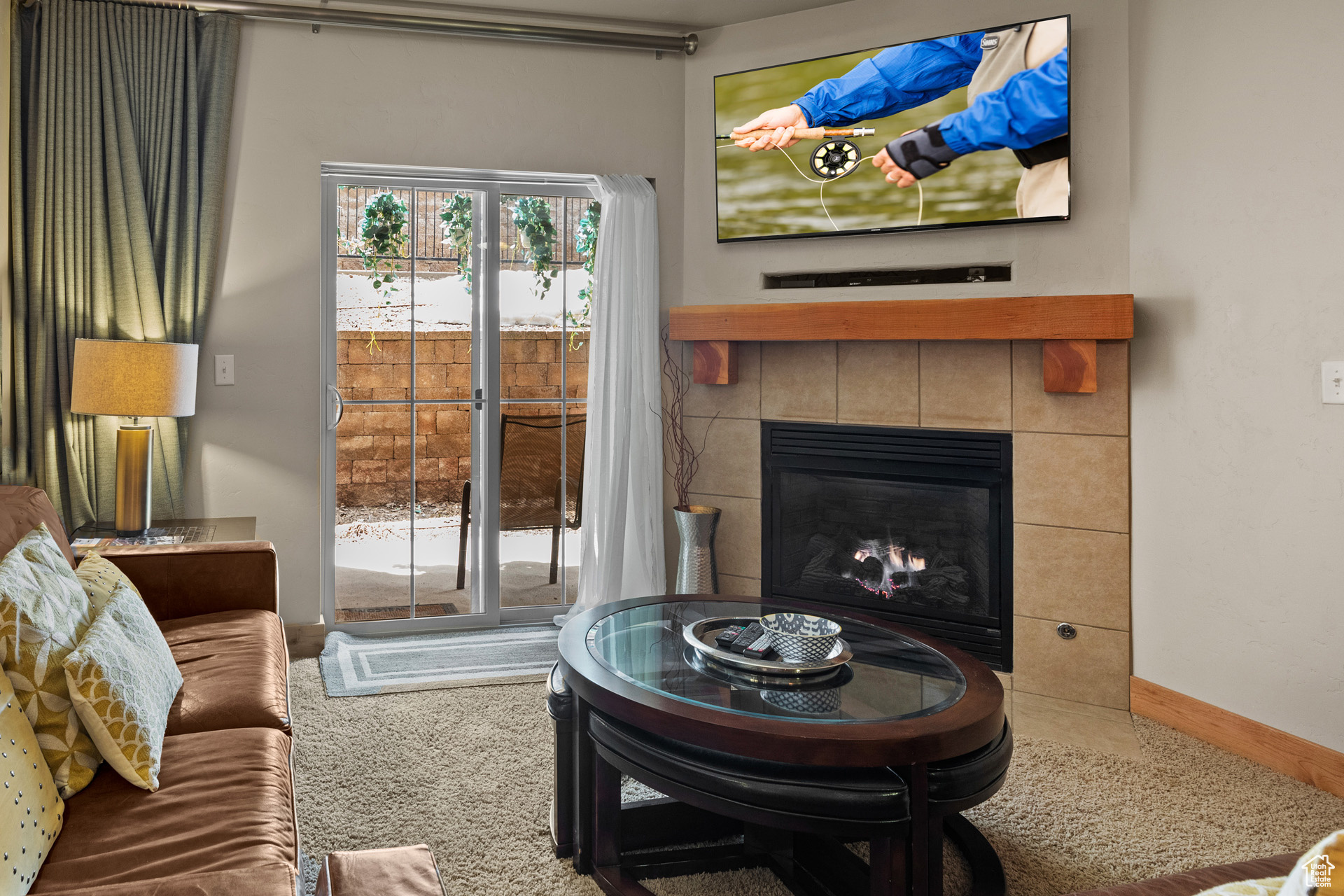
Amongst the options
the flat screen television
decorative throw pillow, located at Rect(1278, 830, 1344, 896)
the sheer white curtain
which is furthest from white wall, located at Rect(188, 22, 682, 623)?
decorative throw pillow, located at Rect(1278, 830, 1344, 896)

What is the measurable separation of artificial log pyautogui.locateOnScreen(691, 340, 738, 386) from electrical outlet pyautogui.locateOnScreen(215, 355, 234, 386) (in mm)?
1777

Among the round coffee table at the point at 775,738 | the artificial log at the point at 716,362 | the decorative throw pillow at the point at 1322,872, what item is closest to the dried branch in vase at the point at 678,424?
the artificial log at the point at 716,362

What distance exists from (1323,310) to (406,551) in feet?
10.8

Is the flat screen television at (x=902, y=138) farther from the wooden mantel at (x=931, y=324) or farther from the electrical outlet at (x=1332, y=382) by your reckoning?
the electrical outlet at (x=1332, y=382)

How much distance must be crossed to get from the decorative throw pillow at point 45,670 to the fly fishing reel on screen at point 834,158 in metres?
2.82

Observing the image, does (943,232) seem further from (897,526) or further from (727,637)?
(727,637)

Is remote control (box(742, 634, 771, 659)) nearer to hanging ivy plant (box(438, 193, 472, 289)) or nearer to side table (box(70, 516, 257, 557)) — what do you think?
side table (box(70, 516, 257, 557))

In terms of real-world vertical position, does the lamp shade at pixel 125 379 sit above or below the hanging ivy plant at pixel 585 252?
below

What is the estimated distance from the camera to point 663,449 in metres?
3.85

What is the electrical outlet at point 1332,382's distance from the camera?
238cm

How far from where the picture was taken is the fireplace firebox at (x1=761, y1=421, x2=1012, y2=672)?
10.7 ft

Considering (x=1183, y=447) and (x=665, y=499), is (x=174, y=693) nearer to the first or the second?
(x=665, y=499)

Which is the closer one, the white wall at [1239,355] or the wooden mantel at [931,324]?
the white wall at [1239,355]

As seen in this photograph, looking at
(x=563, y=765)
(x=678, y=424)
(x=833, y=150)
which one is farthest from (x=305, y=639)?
(x=833, y=150)
